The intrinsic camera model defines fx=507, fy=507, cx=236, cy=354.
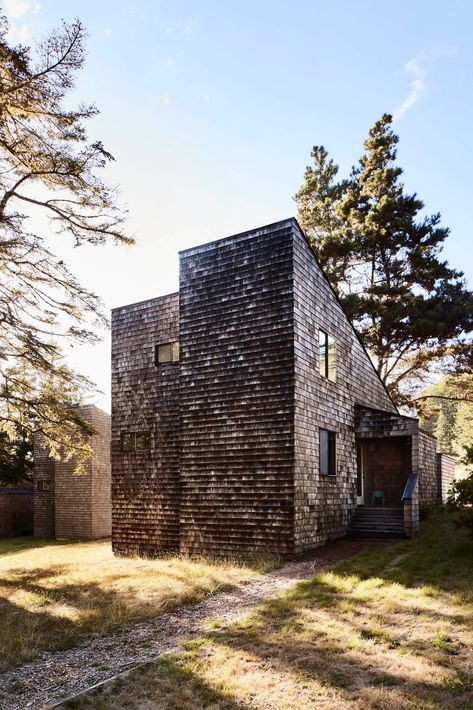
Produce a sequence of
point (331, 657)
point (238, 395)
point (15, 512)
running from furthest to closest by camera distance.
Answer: point (15, 512)
point (238, 395)
point (331, 657)

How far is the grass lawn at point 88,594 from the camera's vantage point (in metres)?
6.99

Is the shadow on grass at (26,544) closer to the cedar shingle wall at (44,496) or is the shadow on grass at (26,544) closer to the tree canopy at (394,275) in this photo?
the cedar shingle wall at (44,496)

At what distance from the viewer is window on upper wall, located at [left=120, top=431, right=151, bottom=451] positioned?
15.6 metres

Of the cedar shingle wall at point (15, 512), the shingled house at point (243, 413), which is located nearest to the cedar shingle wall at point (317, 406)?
the shingled house at point (243, 413)

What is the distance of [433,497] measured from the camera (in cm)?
1961

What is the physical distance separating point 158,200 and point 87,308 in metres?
4.07

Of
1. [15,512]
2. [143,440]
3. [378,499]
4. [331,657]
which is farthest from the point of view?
[15,512]

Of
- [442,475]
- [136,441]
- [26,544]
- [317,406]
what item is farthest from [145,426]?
[442,475]

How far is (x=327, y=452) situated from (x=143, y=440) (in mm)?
5626

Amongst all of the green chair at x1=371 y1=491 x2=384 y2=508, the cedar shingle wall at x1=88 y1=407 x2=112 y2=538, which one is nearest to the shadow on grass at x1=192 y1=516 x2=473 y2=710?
the green chair at x1=371 y1=491 x2=384 y2=508

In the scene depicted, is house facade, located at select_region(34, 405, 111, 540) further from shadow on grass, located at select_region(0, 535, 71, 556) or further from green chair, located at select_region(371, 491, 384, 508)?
green chair, located at select_region(371, 491, 384, 508)

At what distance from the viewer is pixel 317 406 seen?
44.0 feet

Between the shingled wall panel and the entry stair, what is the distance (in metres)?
5.18

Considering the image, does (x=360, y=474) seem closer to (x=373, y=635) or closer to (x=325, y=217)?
(x=373, y=635)
